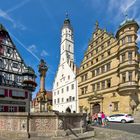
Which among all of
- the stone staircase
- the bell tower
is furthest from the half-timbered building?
the bell tower

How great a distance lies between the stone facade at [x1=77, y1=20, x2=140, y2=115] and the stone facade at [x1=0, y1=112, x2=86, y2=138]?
23.3 metres

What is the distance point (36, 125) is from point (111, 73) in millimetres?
28416

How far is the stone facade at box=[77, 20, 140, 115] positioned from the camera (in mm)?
37659

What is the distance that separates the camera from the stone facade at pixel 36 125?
15.2 meters

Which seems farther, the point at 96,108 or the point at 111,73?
the point at 96,108

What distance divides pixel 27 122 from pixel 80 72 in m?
39.1

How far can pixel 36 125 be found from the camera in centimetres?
1538

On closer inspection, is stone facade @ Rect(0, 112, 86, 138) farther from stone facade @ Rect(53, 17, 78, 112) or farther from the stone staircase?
stone facade @ Rect(53, 17, 78, 112)

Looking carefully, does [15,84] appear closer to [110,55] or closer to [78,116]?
[110,55]

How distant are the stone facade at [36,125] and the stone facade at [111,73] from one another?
23.3m

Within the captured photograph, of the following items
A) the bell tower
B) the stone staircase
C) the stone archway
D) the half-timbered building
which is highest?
the bell tower

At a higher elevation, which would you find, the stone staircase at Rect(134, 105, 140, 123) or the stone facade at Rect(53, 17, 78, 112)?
the stone facade at Rect(53, 17, 78, 112)

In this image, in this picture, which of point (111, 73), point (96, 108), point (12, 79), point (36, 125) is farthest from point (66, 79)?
point (36, 125)

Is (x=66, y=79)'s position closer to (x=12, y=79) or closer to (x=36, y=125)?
(x=12, y=79)
